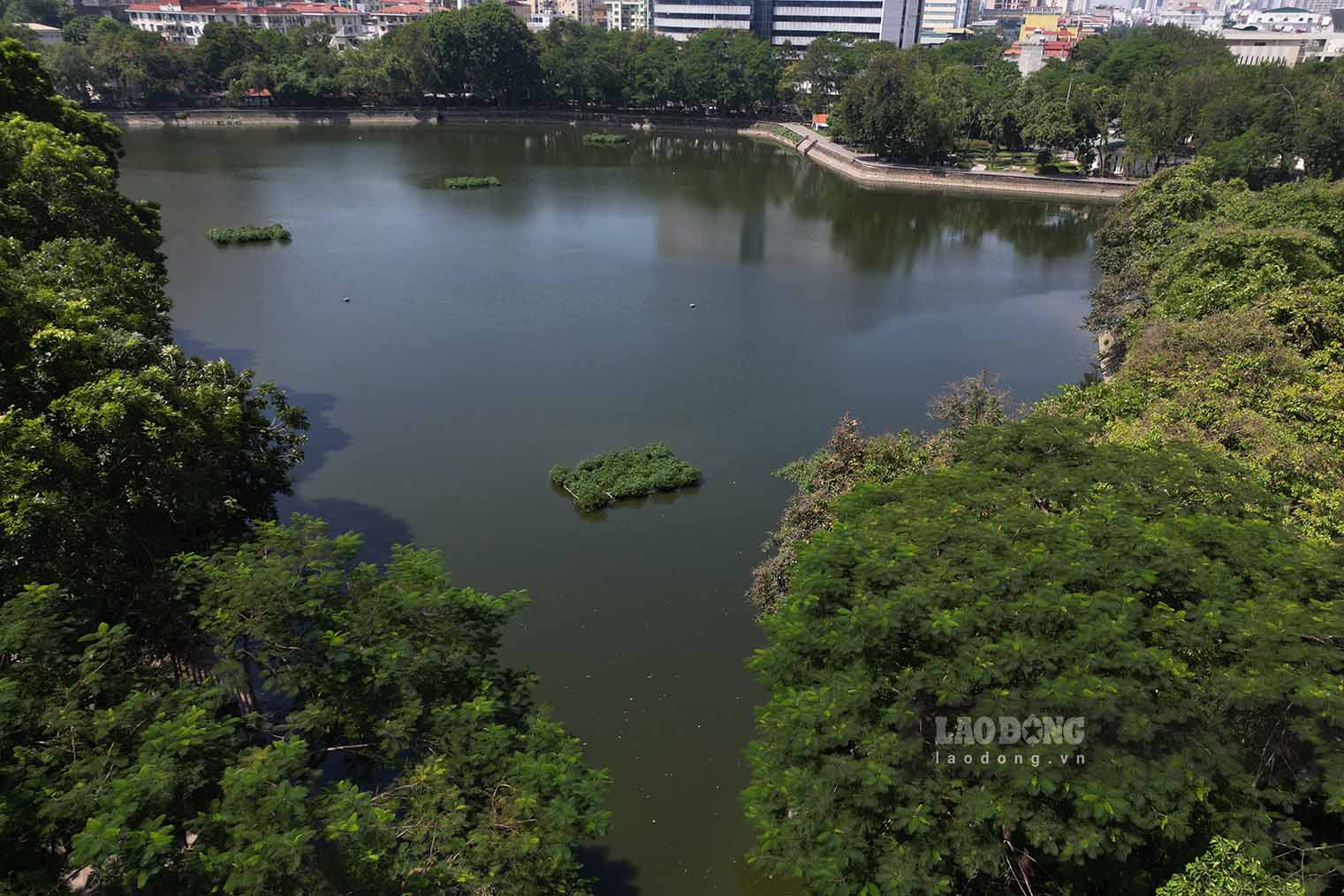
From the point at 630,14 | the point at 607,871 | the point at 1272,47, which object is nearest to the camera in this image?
the point at 607,871

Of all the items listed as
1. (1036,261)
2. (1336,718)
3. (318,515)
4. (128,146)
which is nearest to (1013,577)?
(1336,718)

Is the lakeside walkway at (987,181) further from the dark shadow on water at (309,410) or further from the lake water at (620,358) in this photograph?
the dark shadow on water at (309,410)

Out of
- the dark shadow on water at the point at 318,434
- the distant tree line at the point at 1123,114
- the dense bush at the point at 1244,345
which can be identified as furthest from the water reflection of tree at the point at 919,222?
the dark shadow on water at the point at 318,434

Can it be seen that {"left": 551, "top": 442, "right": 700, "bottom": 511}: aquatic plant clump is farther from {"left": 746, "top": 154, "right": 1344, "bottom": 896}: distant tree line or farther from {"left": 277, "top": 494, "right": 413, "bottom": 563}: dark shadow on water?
{"left": 746, "top": 154, "right": 1344, "bottom": 896}: distant tree line

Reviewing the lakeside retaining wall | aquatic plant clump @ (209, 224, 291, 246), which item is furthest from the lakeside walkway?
aquatic plant clump @ (209, 224, 291, 246)

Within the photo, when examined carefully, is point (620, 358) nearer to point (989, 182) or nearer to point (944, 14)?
point (989, 182)

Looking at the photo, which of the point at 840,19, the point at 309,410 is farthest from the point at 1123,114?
the point at 840,19
